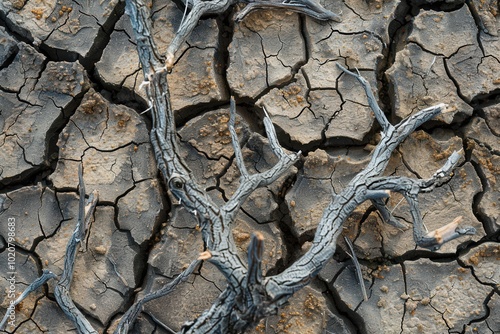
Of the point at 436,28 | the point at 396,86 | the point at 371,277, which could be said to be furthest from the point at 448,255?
the point at 436,28

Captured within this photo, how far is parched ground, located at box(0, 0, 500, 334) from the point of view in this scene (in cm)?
331

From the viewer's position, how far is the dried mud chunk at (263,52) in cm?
348

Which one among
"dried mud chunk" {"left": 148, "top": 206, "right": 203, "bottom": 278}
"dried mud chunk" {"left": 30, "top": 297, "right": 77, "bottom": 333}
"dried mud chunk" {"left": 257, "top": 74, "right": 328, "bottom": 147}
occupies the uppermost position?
"dried mud chunk" {"left": 257, "top": 74, "right": 328, "bottom": 147}

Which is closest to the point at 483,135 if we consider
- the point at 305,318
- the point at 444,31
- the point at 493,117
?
the point at 493,117

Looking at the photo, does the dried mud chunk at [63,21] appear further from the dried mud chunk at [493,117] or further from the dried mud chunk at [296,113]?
the dried mud chunk at [493,117]

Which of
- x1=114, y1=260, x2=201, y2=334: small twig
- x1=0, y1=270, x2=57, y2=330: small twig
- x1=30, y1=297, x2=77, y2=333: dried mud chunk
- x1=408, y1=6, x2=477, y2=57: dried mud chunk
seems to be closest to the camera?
x1=114, y1=260, x2=201, y2=334: small twig

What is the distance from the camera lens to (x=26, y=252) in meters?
3.38

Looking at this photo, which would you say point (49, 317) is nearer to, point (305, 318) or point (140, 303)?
point (140, 303)

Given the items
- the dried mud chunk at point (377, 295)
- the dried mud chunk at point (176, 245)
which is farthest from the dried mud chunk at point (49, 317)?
the dried mud chunk at point (377, 295)

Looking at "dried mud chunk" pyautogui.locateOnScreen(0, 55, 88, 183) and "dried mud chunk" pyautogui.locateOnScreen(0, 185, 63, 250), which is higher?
"dried mud chunk" pyautogui.locateOnScreen(0, 55, 88, 183)

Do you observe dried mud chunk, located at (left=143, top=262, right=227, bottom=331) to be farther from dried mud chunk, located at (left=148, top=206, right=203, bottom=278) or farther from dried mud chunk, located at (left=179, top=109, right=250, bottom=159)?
dried mud chunk, located at (left=179, top=109, right=250, bottom=159)

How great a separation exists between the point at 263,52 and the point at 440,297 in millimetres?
1655

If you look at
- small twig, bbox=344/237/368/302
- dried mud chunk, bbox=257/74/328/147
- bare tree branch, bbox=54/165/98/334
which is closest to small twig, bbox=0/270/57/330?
bare tree branch, bbox=54/165/98/334

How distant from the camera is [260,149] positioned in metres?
3.41
